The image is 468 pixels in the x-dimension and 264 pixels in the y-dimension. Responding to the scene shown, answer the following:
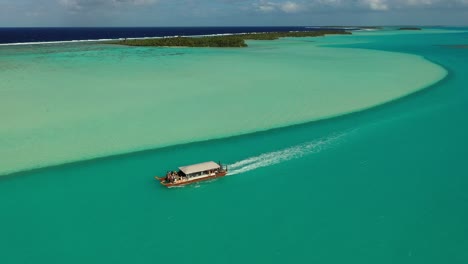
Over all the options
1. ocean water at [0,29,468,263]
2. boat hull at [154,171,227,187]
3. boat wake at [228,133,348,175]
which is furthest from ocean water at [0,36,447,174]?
boat hull at [154,171,227,187]

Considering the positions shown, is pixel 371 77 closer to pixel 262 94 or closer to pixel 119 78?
pixel 262 94

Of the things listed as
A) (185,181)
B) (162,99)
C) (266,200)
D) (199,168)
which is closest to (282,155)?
(266,200)

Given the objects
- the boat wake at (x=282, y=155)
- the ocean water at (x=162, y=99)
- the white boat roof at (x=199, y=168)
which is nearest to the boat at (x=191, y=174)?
the white boat roof at (x=199, y=168)

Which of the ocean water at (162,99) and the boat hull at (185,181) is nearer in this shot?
the boat hull at (185,181)

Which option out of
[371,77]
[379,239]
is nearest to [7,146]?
[379,239]

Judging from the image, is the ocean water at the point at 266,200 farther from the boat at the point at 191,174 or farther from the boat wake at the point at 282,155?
the boat at the point at 191,174

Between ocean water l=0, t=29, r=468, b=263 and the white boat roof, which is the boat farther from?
ocean water l=0, t=29, r=468, b=263
